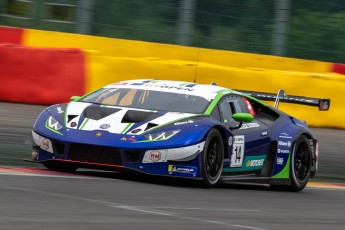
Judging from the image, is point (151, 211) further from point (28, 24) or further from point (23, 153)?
point (28, 24)

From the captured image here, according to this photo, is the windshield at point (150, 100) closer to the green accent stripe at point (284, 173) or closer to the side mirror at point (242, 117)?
the side mirror at point (242, 117)

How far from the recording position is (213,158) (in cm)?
888

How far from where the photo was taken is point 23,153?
34.8 ft

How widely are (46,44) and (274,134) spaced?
23.6ft

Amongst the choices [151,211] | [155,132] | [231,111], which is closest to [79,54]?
[231,111]

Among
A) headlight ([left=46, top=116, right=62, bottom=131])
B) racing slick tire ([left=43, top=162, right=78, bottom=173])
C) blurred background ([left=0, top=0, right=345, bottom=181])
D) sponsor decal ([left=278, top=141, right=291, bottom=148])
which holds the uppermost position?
blurred background ([left=0, top=0, right=345, bottom=181])

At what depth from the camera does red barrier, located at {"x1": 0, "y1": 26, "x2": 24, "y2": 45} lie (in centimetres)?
1631

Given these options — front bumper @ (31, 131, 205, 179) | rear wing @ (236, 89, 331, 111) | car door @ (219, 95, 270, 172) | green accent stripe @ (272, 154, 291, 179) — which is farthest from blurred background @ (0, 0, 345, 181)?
front bumper @ (31, 131, 205, 179)

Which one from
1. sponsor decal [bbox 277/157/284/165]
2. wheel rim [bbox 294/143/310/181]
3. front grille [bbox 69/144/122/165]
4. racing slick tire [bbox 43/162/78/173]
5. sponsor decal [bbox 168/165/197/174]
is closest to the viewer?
front grille [bbox 69/144/122/165]

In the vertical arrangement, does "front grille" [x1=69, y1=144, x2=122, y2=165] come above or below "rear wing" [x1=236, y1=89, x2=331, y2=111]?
below

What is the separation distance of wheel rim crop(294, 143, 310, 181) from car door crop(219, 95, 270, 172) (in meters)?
0.74

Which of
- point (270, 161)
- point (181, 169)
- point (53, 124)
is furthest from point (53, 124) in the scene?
point (270, 161)

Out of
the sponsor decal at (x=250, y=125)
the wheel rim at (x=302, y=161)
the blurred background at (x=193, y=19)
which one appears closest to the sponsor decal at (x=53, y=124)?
the sponsor decal at (x=250, y=125)

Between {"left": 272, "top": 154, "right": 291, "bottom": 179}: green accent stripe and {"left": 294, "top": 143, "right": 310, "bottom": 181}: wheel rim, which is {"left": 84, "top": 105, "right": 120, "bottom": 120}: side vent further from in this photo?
{"left": 294, "top": 143, "right": 310, "bottom": 181}: wheel rim
